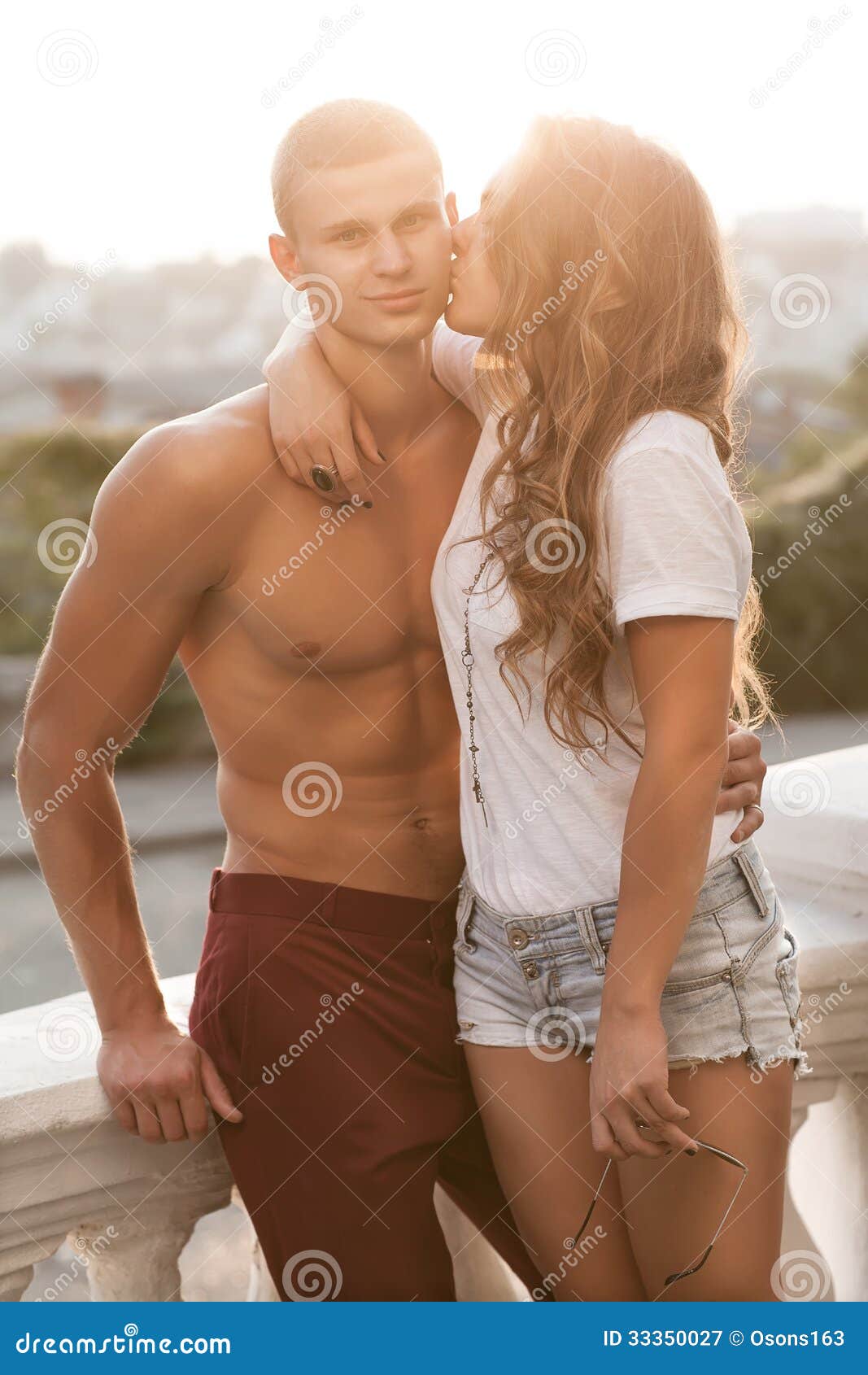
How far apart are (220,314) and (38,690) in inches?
623

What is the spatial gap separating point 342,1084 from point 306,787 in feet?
1.14

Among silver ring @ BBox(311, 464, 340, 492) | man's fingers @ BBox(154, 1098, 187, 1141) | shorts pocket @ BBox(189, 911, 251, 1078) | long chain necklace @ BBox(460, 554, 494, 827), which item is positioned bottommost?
man's fingers @ BBox(154, 1098, 187, 1141)

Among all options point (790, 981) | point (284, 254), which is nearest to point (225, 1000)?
point (790, 981)

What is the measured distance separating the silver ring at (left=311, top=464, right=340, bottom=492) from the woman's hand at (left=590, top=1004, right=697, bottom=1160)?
2.20ft

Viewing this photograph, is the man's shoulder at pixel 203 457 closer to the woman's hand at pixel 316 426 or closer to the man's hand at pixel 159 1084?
the woman's hand at pixel 316 426

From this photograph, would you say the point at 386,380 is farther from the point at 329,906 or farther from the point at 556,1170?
the point at 556,1170

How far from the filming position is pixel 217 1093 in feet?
4.98

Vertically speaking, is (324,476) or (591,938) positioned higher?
(324,476)

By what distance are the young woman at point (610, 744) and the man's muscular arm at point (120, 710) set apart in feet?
0.96

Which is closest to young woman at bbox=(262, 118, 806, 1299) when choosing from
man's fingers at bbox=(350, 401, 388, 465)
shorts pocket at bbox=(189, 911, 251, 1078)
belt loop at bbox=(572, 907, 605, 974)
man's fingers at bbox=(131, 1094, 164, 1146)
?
belt loop at bbox=(572, 907, 605, 974)

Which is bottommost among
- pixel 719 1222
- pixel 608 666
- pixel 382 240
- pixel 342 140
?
pixel 719 1222

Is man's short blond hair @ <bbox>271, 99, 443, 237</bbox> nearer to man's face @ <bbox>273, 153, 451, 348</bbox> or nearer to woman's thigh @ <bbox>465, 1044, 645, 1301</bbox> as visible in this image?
man's face @ <bbox>273, 153, 451, 348</bbox>

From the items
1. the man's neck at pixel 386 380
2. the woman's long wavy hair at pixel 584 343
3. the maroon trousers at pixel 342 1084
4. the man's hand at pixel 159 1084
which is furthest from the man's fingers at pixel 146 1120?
the man's neck at pixel 386 380

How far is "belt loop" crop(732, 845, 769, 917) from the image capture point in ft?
4.80
